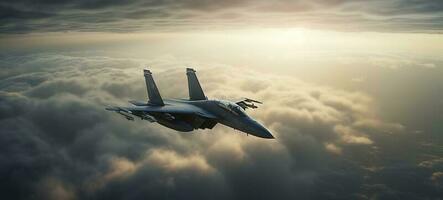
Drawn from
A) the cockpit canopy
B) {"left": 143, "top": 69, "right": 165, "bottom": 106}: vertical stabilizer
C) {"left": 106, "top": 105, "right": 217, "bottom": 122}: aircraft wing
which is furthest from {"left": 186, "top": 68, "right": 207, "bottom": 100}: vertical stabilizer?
the cockpit canopy

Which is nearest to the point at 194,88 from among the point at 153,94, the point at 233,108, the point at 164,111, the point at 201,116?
the point at 153,94

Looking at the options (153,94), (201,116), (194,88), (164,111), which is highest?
(194,88)

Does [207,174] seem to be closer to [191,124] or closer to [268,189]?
[268,189]

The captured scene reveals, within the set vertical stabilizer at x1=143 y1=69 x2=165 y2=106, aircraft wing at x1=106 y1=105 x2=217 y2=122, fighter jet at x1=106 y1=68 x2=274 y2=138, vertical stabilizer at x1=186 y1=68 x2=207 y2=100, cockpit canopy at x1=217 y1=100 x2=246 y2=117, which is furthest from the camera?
vertical stabilizer at x1=186 y1=68 x2=207 y2=100

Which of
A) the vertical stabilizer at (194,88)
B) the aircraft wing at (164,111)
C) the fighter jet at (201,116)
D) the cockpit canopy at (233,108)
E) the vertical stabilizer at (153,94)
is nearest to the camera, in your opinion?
the fighter jet at (201,116)

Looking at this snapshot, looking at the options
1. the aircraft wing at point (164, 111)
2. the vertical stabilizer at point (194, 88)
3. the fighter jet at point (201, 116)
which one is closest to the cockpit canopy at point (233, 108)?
the fighter jet at point (201, 116)

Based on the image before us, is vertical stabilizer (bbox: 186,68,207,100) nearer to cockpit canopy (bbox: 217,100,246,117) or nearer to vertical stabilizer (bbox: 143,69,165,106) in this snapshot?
vertical stabilizer (bbox: 143,69,165,106)

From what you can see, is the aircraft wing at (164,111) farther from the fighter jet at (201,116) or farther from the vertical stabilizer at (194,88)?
the vertical stabilizer at (194,88)

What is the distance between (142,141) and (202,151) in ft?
131

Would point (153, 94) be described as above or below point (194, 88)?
below

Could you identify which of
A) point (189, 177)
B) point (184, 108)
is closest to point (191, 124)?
point (184, 108)

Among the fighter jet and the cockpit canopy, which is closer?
the fighter jet

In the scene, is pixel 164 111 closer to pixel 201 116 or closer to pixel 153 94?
pixel 201 116

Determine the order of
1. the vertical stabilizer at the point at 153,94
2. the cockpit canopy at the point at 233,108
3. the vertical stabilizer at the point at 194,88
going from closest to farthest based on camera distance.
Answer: the cockpit canopy at the point at 233,108 → the vertical stabilizer at the point at 153,94 → the vertical stabilizer at the point at 194,88
